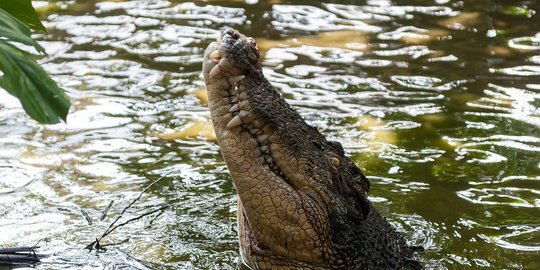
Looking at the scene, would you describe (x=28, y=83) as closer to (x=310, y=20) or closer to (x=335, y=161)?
(x=335, y=161)

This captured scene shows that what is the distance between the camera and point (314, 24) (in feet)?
31.0

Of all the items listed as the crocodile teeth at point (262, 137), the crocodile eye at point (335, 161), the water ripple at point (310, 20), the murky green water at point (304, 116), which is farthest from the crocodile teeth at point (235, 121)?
the water ripple at point (310, 20)

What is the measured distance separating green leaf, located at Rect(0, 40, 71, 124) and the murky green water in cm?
230

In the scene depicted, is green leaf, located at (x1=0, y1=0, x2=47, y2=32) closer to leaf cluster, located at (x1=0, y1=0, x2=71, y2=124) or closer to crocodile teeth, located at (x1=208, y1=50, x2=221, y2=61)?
leaf cluster, located at (x1=0, y1=0, x2=71, y2=124)

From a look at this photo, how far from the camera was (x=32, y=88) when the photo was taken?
2.47 metres

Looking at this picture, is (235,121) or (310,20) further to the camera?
(310,20)

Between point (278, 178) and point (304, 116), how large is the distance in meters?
3.16

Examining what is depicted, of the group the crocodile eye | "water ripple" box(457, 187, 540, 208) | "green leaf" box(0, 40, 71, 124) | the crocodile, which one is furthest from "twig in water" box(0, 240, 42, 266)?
"water ripple" box(457, 187, 540, 208)

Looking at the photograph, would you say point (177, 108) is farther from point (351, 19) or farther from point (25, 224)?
point (351, 19)

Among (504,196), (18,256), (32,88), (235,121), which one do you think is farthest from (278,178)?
(504,196)

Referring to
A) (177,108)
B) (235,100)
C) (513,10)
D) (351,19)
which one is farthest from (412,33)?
(235,100)

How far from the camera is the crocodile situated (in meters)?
3.93

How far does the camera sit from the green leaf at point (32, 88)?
2.46m

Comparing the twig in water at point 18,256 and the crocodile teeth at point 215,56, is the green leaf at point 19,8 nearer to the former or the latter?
the crocodile teeth at point 215,56
